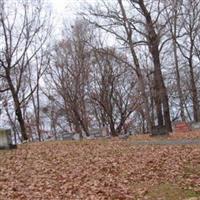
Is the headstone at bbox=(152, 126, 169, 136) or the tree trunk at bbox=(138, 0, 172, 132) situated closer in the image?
the headstone at bbox=(152, 126, 169, 136)

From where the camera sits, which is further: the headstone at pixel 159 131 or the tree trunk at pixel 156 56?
the tree trunk at pixel 156 56

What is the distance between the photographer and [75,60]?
44.7 meters

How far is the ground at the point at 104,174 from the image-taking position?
11.0 metres

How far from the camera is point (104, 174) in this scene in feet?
44.0

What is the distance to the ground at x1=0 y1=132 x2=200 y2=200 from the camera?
10961mm

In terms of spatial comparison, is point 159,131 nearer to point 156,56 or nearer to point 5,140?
point 156,56

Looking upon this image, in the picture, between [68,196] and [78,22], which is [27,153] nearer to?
[68,196]

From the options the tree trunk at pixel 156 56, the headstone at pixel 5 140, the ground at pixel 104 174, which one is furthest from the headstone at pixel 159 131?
the headstone at pixel 5 140

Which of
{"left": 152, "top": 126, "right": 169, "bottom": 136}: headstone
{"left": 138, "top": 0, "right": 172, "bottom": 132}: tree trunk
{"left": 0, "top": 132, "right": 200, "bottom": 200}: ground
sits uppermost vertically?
{"left": 138, "top": 0, "right": 172, "bottom": 132}: tree trunk

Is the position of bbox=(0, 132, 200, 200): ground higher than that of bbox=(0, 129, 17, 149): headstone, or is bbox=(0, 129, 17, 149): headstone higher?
Answer: bbox=(0, 129, 17, 149): headstone

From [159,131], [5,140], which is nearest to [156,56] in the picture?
[159,131]

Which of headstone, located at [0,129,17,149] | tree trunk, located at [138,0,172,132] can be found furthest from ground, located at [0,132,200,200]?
tree trunk, located at [138,0,172,132]

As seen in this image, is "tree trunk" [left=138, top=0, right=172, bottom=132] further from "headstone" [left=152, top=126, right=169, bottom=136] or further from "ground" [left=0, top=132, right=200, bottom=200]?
"ground" [left=0, top=132, right=200, bottom=200]

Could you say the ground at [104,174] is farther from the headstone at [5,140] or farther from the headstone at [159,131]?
the headstone at [159,131]
